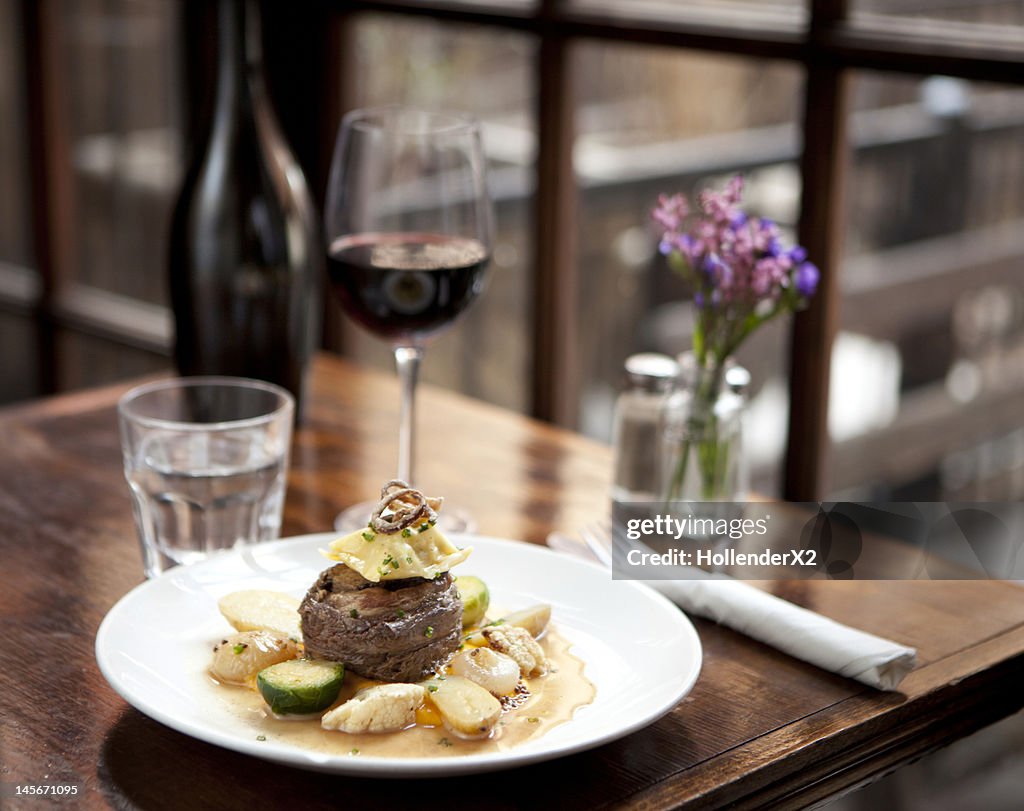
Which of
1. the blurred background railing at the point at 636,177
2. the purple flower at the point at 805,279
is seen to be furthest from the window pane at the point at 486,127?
the purple flower at the point at 805,279

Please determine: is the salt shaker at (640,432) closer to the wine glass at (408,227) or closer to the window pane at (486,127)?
the wine glass at (408,227)

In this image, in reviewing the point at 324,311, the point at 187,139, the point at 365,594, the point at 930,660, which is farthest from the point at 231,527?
the point at 187,139

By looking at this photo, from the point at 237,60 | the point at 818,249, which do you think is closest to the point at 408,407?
the point at 237,60

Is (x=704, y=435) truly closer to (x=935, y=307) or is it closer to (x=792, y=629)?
(x=792, y=629)

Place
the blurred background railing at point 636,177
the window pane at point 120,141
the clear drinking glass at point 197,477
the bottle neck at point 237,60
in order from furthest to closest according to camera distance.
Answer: the window pane at point 120,141
the blurred background railing at point 636,177
the bottle neck at point 237,60
the clear drinking glass at point 197,477

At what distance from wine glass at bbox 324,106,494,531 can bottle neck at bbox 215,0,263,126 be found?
25cm

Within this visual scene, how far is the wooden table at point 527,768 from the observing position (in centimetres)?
76

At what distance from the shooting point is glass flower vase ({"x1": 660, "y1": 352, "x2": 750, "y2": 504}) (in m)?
1.18

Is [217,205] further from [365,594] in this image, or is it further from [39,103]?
[39,103]

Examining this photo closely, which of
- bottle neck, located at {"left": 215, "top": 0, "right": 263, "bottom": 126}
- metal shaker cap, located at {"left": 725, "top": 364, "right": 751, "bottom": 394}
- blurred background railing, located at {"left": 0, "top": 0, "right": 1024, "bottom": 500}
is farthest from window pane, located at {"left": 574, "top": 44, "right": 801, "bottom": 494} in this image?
metal shaker cap, located at {"left": 725, "top": 364, "right": 751, "bottom": 394}

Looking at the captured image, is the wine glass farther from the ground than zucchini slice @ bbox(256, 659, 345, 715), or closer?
farther from the ground

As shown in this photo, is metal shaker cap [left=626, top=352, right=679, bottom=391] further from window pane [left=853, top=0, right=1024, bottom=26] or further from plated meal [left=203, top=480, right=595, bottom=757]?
window pane [left=853, top=0, right=1024, bottom=26]

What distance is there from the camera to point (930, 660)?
954 mm

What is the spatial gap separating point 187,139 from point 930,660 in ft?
6.47
